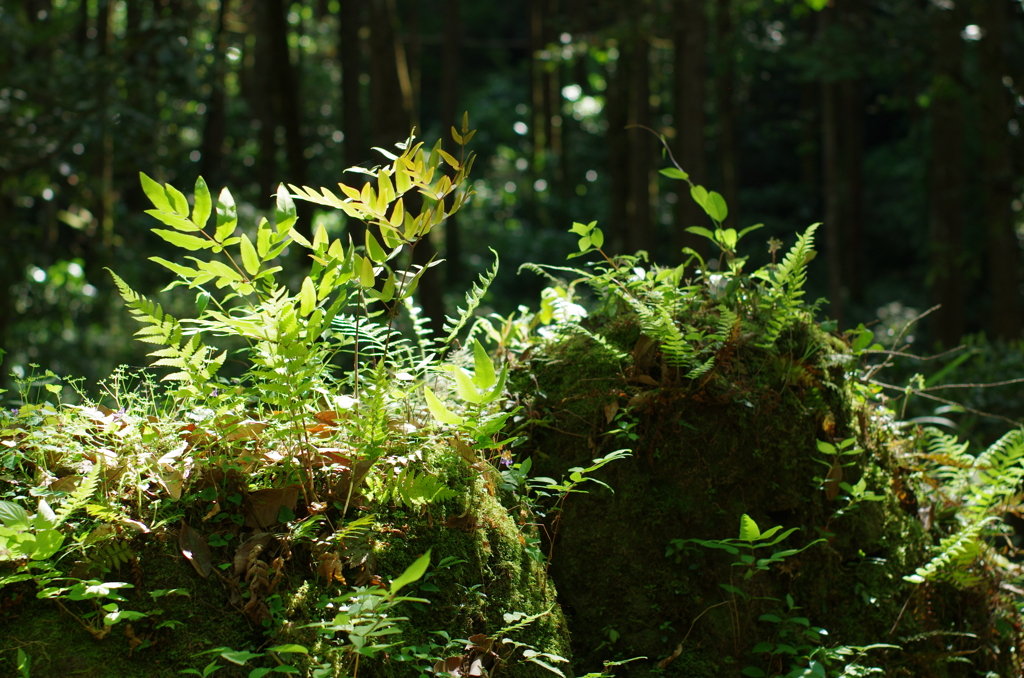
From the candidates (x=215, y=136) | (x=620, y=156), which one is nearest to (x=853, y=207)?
(x=620, y=156)

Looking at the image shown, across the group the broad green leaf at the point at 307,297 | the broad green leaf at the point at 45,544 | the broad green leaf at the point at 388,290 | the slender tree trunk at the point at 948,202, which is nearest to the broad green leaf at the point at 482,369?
the broad green leaf at the point at 388,290

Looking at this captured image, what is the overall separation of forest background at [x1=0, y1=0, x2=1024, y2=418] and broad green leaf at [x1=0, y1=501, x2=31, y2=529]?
1.12 m

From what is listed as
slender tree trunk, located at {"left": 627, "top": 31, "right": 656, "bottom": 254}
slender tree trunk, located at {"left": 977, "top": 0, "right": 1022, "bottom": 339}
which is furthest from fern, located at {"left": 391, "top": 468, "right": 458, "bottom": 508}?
slender tree trunk, located at {"left": 627, "top": 31, "right": 656, "bottom": 254}

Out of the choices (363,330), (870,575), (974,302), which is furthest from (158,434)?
(974,302)

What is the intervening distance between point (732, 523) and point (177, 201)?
1.87 meters

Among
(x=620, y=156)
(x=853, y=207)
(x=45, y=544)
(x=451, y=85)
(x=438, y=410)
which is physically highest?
(x=451, y=85)

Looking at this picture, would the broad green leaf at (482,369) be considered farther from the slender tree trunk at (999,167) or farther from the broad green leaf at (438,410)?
the slender tree trunk at (999,167)

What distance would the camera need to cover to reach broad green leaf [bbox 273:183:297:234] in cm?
185

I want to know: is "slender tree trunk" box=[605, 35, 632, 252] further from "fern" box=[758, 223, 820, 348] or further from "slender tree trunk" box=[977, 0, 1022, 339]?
"fern" box=[758, 223, 820, 348]

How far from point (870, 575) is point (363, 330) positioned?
1.81 metres

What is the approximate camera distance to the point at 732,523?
2482 mm

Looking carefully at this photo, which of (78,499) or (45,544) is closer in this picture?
(45,544)

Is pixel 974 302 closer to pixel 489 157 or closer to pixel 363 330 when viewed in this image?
pixel 489 157

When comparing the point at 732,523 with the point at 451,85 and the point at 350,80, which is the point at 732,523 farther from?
the point at 451,85
